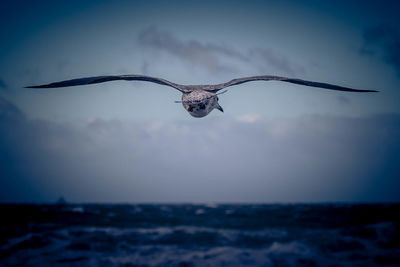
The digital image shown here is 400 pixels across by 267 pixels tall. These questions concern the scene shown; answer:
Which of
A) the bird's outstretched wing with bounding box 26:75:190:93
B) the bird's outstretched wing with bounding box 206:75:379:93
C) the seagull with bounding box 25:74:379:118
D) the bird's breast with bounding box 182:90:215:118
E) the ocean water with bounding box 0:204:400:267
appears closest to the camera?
the bird's outstretched wing with bounding box 26:75:190:93

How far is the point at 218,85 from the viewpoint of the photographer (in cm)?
413

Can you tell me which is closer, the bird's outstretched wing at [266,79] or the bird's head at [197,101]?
the bird's outstretched wing at [266,79]

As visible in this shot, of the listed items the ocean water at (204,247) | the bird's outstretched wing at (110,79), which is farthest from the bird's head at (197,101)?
the ocean water at (204,247)

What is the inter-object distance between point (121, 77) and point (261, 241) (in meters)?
15.7

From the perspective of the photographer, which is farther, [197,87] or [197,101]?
[197,87]

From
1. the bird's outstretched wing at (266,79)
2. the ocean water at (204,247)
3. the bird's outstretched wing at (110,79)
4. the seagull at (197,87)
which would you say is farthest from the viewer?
the ocean water at (204,247)

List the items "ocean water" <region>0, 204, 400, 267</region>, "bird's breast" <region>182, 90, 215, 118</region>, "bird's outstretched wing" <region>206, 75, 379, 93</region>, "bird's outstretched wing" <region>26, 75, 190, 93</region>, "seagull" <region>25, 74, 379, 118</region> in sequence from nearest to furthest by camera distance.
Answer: "bird's outstretched wing" <region>26, 75, 190, 93</region> → "bird's outstretched wing" <region>206, 75, 379, 93</region> → "seagull" <region>25, 74, 379, 118</region> → "bird's breast" <region>182, 90, 215, 118</region> → "ocean water" <region>0, 204, 400, 267</region>

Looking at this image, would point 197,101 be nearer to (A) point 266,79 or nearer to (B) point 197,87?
(B) point 197,87

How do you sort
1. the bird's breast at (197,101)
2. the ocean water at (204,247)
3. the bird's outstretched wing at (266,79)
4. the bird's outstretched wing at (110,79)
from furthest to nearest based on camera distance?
the ocean water at (204,247) → the bird's breast at (197,101) → the bird's outstretched wing at (266,79) → the bird's outstretched wing at (110,79)

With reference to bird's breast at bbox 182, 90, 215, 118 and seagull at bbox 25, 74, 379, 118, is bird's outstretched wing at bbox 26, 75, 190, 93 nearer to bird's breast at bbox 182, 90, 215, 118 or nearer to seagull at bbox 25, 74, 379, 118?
seagull at bbox 25, 74, 379, 118

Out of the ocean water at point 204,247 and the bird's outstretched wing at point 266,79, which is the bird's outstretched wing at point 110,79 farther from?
the ocean water at point 204,247

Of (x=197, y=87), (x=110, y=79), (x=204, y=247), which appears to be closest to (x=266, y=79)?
(x=197, y=87)

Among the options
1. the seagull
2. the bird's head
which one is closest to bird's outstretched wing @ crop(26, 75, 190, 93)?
the seagull

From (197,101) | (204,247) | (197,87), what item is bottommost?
(204,247)
